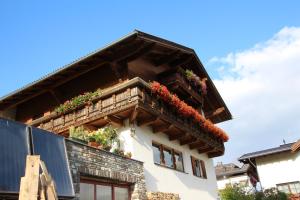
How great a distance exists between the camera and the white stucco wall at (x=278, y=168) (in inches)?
1033

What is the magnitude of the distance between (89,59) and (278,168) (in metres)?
18.7

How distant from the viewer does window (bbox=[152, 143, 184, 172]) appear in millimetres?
15523

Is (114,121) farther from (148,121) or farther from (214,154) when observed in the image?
(214,154)

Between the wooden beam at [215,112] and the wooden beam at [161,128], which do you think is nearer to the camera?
the wooden beam at [161,128]

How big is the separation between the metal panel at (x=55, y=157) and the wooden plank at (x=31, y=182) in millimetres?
4334

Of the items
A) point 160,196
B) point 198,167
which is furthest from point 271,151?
point 160,196

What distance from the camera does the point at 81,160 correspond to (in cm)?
1021

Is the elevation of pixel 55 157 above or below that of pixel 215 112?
below

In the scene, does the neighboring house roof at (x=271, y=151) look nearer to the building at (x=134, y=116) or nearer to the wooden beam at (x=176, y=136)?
the building at (x=134, y=116)

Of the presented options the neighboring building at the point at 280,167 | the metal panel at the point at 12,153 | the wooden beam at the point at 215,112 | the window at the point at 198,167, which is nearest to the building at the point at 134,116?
the window at the point at 198,167

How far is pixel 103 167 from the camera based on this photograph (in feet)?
36.3

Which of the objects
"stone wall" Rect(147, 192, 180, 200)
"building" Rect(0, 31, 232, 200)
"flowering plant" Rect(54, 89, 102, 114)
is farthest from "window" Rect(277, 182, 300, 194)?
"flowering plant" Rect(54, 89, 102, 114)

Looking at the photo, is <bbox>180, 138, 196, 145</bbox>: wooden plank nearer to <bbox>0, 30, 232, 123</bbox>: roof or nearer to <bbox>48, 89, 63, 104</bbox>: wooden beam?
<bbox>0, 30, 232, 123</bbox>: roof

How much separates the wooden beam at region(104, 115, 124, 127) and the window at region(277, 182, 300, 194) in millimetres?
17315
